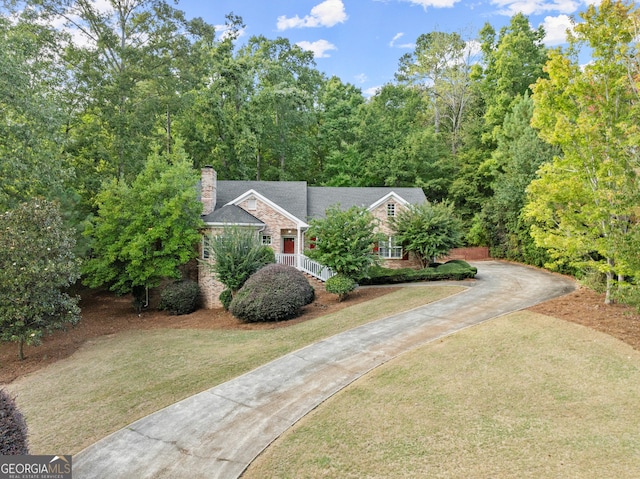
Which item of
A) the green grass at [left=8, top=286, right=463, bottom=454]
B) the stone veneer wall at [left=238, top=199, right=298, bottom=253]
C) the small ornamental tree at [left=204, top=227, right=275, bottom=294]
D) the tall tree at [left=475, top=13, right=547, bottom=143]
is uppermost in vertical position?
the tall tree at [left=475, top=13, right=547, bottom=143]

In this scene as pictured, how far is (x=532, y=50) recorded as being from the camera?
1284 inches

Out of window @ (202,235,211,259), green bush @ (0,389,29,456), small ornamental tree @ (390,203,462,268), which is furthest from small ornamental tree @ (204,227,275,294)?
green bush @ (0,389,29,456)

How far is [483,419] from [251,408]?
14.8 ft

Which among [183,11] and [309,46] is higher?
[309,46]

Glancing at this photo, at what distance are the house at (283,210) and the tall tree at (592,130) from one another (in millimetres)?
8415

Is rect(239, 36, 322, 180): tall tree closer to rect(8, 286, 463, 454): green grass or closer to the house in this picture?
the house

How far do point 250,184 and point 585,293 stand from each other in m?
19.8

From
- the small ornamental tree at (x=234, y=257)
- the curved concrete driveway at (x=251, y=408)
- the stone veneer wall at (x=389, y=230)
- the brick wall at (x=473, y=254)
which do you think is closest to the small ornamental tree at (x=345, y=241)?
the small ornamental tree at (x=234, y=257)

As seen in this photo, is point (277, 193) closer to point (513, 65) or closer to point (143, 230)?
point (143, 230)

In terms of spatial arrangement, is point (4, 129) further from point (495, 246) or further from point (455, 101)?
point (455, 101)

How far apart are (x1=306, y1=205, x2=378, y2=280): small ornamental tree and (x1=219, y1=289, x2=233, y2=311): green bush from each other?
4.79 metres

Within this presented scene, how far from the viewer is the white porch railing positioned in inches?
789

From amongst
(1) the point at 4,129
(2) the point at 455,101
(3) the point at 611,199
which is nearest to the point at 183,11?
(1) the point at 4,129

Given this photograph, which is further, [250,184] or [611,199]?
[250,184]
